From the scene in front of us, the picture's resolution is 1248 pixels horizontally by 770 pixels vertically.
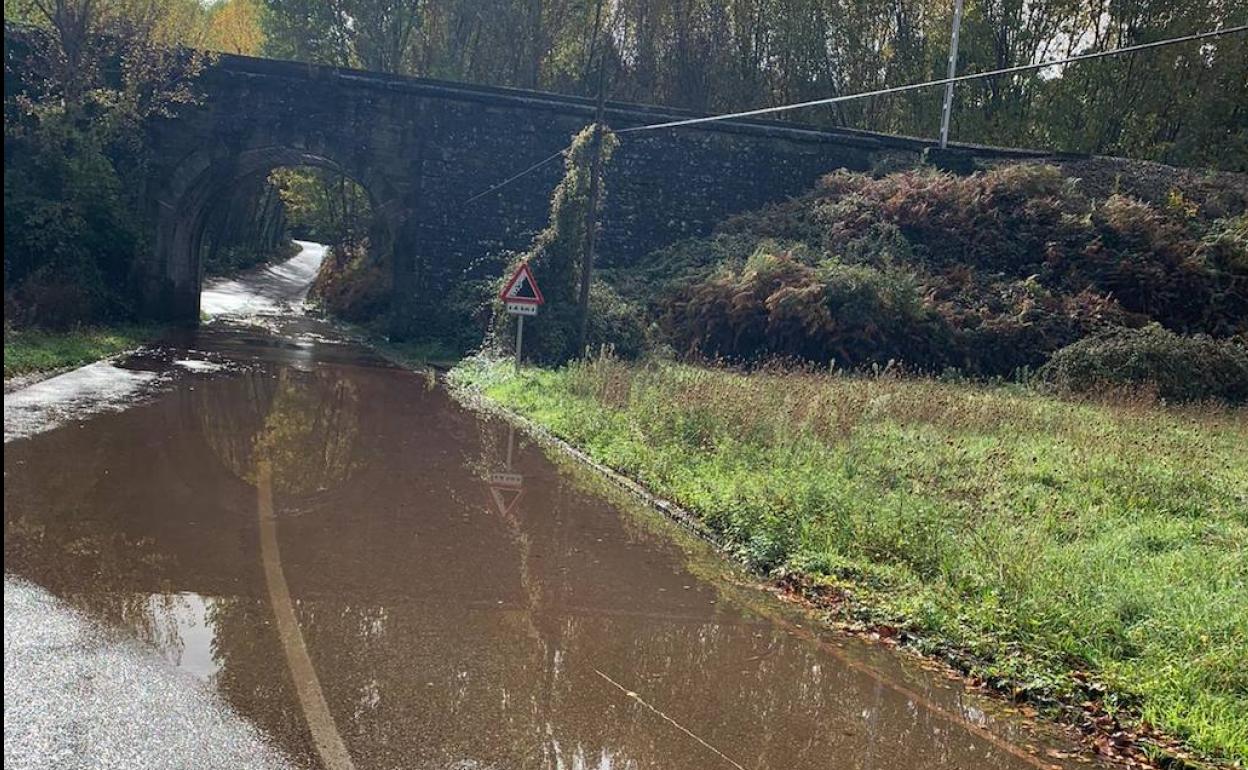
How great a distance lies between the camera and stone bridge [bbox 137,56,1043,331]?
993 inches

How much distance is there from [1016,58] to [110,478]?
39475 millimetres

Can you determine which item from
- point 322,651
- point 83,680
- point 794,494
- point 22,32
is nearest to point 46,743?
point 83,680

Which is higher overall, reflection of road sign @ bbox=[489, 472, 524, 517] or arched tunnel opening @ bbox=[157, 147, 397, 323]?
arched tunnel opening @ bbox=[157, 147, 397, 323]

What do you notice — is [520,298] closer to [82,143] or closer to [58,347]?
[58,347]

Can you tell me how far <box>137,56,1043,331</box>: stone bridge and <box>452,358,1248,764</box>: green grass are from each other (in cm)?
1228

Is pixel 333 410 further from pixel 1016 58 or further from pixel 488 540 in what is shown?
pixel 1016 58

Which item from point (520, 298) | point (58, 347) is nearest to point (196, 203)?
point (58, 347)

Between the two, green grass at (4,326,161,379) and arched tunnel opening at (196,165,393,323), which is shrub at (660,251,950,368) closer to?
arched tunnel opening at (196,165,393,323)

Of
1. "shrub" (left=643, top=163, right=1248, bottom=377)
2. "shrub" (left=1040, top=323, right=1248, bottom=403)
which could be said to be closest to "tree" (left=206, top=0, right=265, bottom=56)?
"shrub" (left=643, top=163, right=1248, bottom=377)

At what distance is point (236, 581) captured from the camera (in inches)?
240

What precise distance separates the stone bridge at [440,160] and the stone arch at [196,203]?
0.04 metres

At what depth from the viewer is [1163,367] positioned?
20078 mm

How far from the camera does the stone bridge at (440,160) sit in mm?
25234

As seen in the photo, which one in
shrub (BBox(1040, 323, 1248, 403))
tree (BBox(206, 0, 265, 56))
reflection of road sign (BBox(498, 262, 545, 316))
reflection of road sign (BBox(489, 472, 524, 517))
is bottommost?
reflection of road sign (BBox(489, 472, 524, 517))
